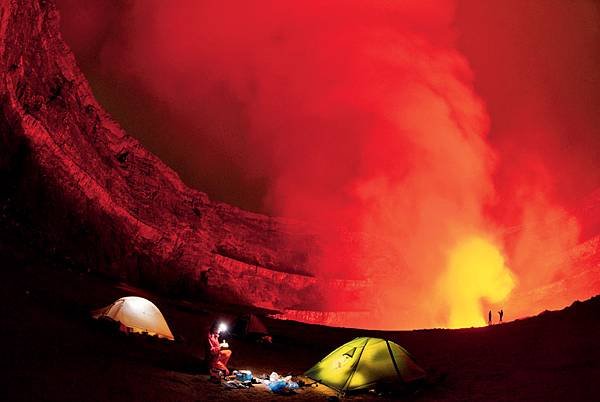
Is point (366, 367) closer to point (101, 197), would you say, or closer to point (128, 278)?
point (128, 278)

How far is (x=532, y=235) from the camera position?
210 ft

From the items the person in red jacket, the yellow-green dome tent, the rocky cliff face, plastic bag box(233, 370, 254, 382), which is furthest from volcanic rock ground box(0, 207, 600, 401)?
the rocky cliff face

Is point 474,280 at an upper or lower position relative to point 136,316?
upper

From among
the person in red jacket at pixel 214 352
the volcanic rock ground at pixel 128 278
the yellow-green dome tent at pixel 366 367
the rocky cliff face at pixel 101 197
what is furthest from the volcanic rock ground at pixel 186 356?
the rocky cliff face at pixel 101 197

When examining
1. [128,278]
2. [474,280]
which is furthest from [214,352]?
[474,280]

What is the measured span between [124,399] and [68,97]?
41.8 metres

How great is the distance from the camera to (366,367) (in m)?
12.2

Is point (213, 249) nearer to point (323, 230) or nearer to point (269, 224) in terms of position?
point (269, 224)

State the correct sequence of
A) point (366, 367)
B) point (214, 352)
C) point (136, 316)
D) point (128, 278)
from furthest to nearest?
point (128, 278) → point (136, 316) → point (214, 352) → point (366, 367)

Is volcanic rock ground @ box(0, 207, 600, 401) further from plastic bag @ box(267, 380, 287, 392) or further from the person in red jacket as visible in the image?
the person in red jacket

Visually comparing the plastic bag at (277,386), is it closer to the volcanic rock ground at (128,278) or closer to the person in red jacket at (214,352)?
the volcanic rock ground at (128,278)

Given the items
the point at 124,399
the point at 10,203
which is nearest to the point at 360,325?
the point at 10,203

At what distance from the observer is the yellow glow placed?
170 feet

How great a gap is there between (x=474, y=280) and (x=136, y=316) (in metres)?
51.1
